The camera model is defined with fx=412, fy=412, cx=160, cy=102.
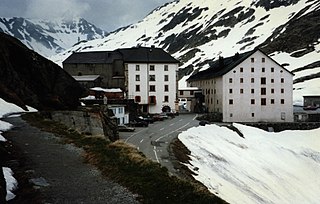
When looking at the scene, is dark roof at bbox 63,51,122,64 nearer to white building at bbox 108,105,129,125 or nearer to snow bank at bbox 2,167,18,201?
white building at bbox 108,105,129,125

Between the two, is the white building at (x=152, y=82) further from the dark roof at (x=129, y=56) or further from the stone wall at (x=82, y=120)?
the stone wall at (x=82, y=120)

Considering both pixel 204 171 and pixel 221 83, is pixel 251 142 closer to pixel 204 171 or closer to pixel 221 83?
pixel 204 171

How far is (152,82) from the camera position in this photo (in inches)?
3105

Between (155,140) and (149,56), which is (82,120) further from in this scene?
(149,56)

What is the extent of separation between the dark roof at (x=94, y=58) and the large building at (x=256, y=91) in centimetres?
2696

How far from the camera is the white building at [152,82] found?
7900 centimetres

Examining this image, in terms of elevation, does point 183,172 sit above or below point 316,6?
below

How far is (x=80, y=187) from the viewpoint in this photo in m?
14.2

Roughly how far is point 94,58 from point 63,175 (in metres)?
77.3

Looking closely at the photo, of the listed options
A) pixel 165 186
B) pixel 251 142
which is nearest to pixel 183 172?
pixel 165 186

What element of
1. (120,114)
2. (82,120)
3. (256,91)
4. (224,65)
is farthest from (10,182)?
(224,65)

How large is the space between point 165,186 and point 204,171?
681 inches

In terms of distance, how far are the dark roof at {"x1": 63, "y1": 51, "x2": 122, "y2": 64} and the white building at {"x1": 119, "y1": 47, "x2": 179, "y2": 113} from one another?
9975mm

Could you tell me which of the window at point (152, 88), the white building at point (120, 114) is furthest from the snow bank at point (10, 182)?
the window at point (152, 88)
